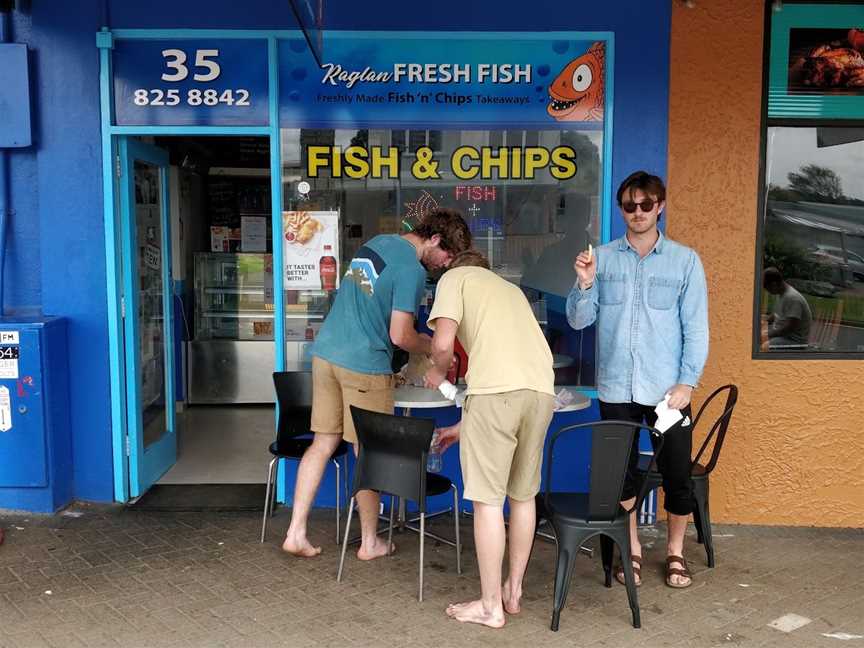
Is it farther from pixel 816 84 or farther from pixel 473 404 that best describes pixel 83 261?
pixel 816 84

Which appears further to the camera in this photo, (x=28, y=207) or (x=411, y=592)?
(x=28, y=207)

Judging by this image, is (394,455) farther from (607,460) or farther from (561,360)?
(561,360)

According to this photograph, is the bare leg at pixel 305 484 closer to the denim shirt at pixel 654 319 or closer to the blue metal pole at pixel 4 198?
the denim shirt at pixel 654 319

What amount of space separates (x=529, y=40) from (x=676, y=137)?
101 centimetres

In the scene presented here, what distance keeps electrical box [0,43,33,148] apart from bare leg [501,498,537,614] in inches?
135

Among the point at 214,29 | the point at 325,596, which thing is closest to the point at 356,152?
the point at 214,29

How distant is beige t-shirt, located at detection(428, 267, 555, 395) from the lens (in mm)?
3275

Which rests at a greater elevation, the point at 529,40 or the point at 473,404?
the point at 529,40

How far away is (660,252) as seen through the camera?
374 cm

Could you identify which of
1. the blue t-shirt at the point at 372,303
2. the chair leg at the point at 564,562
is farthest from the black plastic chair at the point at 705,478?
the blue t-shirt at the point at 372,303

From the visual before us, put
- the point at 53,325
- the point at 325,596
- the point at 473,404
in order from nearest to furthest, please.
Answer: the point at 473,404
the point at 325,596
the point at 53,325

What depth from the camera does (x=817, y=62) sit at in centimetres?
457

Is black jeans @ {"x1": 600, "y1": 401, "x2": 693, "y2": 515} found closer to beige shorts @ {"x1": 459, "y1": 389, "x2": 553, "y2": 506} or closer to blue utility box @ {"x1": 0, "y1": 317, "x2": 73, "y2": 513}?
beige shorts @ {"x1": 459, "y1": 389, "x2": 553, "y2": 506}

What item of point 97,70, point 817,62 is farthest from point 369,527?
point 817,62
